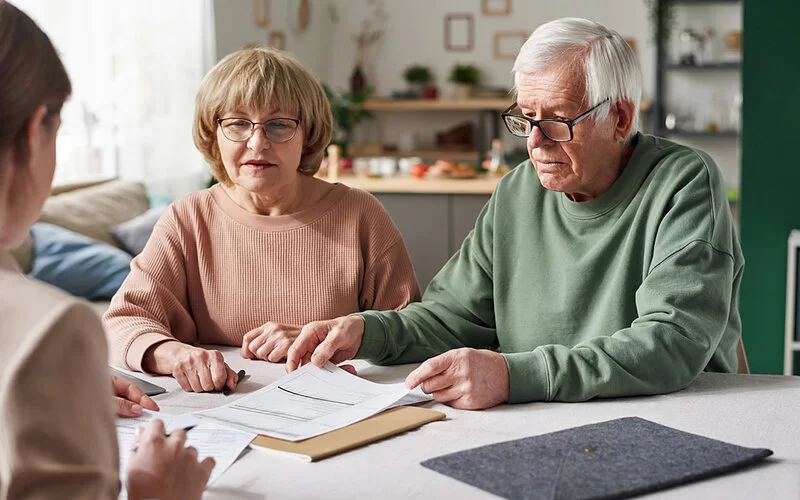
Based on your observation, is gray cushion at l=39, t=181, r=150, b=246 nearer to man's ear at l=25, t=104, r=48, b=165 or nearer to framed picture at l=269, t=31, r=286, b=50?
framed picture at l=269, t=31, r=286, b=50

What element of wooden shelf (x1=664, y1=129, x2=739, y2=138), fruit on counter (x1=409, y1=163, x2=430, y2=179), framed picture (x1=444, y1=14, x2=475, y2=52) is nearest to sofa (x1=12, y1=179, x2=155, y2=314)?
fruit on counter (x1=409, y1=163, x2=430, y2=179)

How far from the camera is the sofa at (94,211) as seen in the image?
3.58 metres

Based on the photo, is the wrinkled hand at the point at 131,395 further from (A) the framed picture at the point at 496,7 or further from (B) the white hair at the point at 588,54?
(A) the framed picture at the point at 496,7

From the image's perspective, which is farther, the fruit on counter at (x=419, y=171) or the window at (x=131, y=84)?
the fruit on counter at (x=419, y=171)

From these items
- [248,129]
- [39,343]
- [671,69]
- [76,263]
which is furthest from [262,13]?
[39,343]

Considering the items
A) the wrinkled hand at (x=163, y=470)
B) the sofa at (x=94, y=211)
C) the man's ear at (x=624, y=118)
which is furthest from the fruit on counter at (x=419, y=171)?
the wrinkled hand at (x=163, y=470)

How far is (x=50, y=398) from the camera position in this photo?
0.72 m

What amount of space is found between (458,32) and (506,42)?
410 mm

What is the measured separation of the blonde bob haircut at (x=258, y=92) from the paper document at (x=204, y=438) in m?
0.72

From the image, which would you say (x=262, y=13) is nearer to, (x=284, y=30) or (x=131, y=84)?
(x=284, y=30)

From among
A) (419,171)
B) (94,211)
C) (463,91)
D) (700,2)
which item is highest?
(700,2)

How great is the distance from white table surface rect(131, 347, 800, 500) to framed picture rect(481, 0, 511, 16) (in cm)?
638

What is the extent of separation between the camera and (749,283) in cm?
352

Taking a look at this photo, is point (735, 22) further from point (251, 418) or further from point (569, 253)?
point (251, 418)
